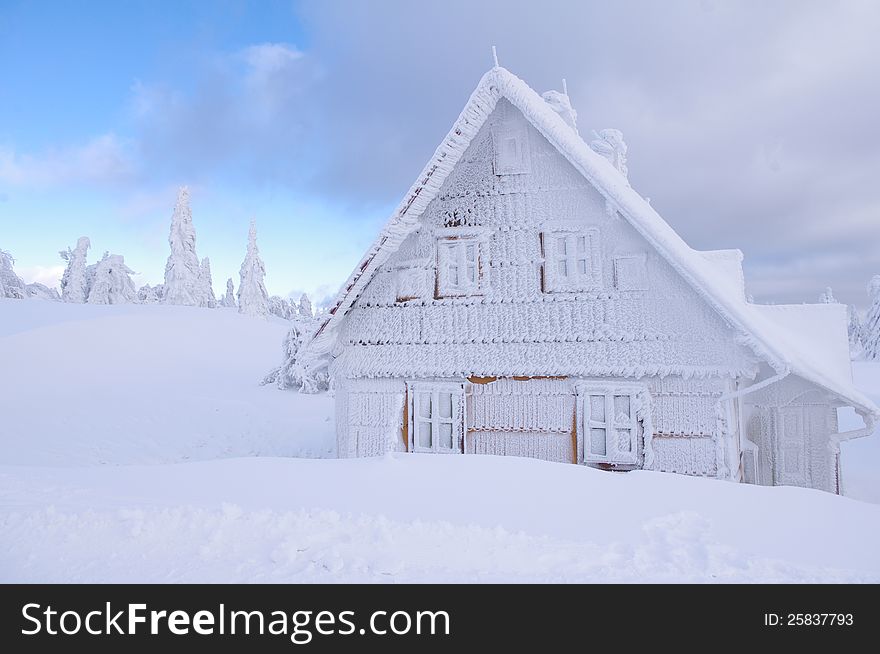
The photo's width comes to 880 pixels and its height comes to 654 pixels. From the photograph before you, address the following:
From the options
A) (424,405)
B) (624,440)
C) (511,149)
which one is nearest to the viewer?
(624,440)

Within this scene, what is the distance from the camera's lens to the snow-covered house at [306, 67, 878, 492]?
8.94 meters

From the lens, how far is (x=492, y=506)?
17.2ft

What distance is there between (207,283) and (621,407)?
56.5 meters

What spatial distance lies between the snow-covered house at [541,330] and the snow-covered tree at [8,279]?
62.7 m

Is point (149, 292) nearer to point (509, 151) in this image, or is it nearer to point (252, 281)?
point (252, 281)

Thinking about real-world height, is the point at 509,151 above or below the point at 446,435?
above

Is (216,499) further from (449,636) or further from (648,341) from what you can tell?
(648,341)

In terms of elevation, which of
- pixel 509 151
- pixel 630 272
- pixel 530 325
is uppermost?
pixel 509 151

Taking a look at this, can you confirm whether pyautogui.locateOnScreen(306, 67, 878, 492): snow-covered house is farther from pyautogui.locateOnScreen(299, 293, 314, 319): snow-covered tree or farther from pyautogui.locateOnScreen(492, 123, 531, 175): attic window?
pyautogui.locateOnScreen(299, 293, 314, 319): snow-covered tree

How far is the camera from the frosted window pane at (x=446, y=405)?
1023 centimetres

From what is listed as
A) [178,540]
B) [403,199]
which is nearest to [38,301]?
[403,199]

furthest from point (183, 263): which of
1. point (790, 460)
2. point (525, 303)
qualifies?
point (790, 460)

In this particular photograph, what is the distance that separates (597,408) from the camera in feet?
31.2

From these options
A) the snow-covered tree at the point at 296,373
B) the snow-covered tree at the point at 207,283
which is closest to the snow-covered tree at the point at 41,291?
the snow-covered tree at the point at 207,283
